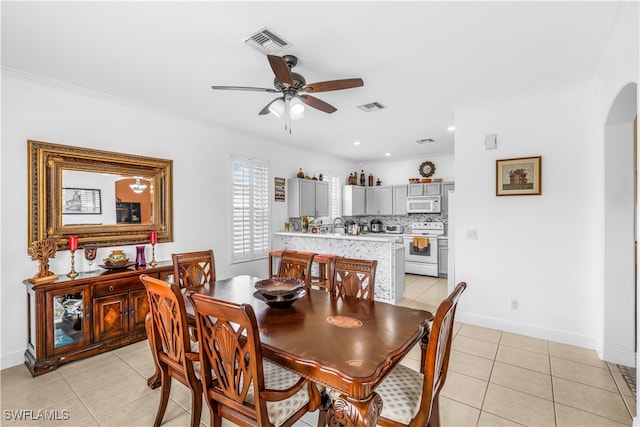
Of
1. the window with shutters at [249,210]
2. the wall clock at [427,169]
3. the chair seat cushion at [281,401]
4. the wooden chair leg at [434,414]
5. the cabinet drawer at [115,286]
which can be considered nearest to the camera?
the chair seat cushion at [281,401]

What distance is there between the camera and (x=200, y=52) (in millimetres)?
2449

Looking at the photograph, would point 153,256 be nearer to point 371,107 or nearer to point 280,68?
point 280,68

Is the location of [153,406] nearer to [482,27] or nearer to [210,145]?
[210,145]

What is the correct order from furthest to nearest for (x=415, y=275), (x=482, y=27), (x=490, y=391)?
(x=415, y=275) → (x=490, y=391) → (x=482, y=27)

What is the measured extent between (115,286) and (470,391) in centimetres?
337

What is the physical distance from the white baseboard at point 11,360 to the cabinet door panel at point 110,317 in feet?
2.06

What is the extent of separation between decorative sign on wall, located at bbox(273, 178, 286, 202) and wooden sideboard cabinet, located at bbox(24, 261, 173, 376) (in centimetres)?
266

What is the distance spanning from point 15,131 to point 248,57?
2.28 metres

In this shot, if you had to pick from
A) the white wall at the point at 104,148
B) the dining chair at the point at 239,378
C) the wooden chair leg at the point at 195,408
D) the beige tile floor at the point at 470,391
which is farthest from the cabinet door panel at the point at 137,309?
the dining chair at the point at 239,378

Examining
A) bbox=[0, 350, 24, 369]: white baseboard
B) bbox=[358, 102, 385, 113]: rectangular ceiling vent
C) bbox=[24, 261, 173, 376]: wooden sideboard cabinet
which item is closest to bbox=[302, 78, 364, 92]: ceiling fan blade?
bbox=[358, 102, 385, 113]: rectangular ceiling vent

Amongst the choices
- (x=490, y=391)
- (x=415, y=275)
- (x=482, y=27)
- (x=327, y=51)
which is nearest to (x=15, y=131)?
(x=327, y=51)

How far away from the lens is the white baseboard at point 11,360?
2684mm

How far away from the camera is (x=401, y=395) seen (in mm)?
1553

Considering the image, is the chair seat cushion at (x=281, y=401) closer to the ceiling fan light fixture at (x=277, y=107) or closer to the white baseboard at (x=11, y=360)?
the ceiling fan light fixture at (x=277, y=107)
